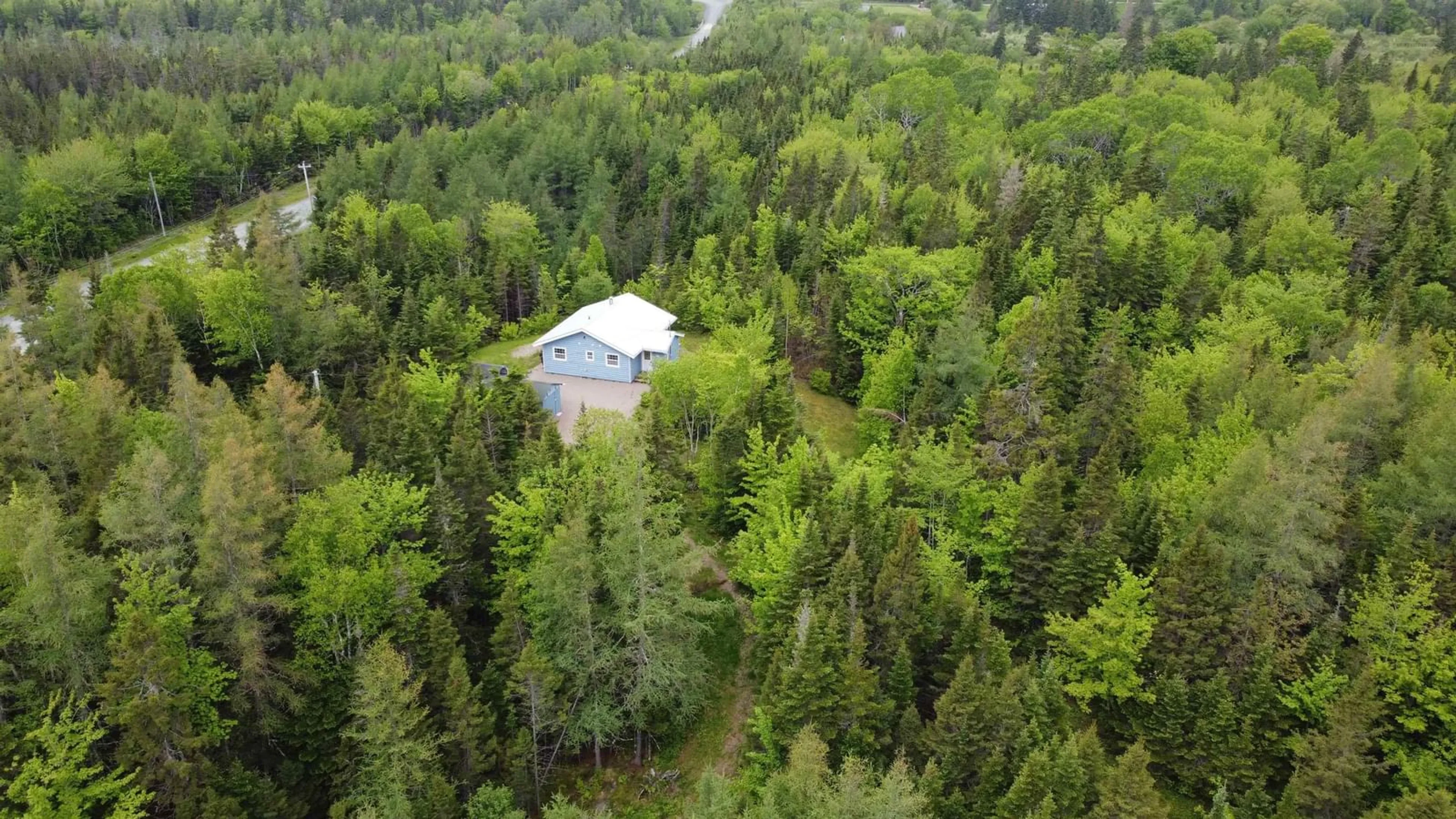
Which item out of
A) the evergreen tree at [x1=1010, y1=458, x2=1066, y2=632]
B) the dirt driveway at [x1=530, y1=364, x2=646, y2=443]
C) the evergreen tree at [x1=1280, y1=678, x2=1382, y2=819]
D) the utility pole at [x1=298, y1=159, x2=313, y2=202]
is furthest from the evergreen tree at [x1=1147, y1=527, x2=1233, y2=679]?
the utility pole at [x1=298, y1=159, x2=313, y2=202]

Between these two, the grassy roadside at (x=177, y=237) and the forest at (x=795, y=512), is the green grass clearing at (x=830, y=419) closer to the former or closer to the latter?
the forest at (x=795, y=512)

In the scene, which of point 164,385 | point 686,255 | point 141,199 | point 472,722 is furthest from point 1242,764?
point 141,199

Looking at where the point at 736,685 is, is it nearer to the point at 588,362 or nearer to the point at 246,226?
the point at 588,362

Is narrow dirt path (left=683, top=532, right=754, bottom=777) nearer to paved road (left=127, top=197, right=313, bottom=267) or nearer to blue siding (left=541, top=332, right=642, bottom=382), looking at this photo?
blue siding (left=541, top=332, right=642, bottom=382)

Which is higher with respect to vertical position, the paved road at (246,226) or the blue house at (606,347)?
the blue house at (606,347)

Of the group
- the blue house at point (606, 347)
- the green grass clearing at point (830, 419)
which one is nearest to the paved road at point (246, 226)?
the blue house at point (606, 347)

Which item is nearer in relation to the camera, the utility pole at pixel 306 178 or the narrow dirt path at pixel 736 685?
the narrow dirt path at pixel 736 685
